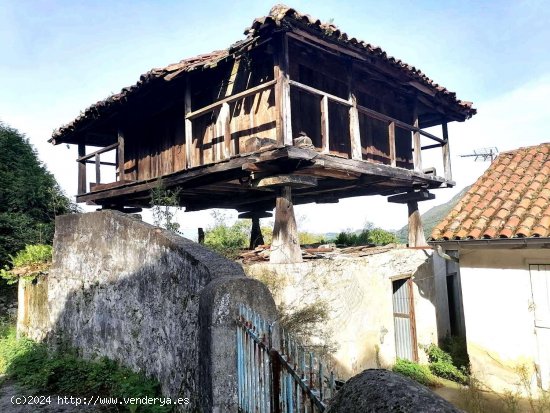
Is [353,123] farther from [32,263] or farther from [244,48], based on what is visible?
[32,263]

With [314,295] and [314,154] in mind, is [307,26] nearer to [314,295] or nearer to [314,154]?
[314,154]

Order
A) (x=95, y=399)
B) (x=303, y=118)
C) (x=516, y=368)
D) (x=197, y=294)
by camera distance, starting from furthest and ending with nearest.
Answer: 1. (x=303, y=118)
2. (x=516, y=368)
3. (x=95, y=399)
4. (x=197, y=294)

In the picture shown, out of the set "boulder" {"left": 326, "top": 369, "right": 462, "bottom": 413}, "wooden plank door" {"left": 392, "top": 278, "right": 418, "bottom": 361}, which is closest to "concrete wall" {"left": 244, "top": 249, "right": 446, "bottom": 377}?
"wooden plank door" {"left": 392, "top": 278, "right": 418, "bottom": 361}

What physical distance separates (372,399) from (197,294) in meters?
2.35

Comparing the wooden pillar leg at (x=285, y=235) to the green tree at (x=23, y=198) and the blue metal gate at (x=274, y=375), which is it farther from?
the green tree at (x=23, y=198)

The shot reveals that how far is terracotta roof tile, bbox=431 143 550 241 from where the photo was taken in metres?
5.26

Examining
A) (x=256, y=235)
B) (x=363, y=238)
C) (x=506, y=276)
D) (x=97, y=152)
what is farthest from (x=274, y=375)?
(x=363, y=238)

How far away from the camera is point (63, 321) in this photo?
600 cm

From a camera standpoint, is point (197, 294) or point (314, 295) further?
point (314, 295)

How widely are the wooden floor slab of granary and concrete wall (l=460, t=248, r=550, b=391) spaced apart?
230 cm

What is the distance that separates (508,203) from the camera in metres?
5.95

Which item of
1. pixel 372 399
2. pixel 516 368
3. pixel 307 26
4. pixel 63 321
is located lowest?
pixel 516 368

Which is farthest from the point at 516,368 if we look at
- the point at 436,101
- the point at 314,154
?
the point at 436,101

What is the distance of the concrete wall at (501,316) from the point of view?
5.32 metres
